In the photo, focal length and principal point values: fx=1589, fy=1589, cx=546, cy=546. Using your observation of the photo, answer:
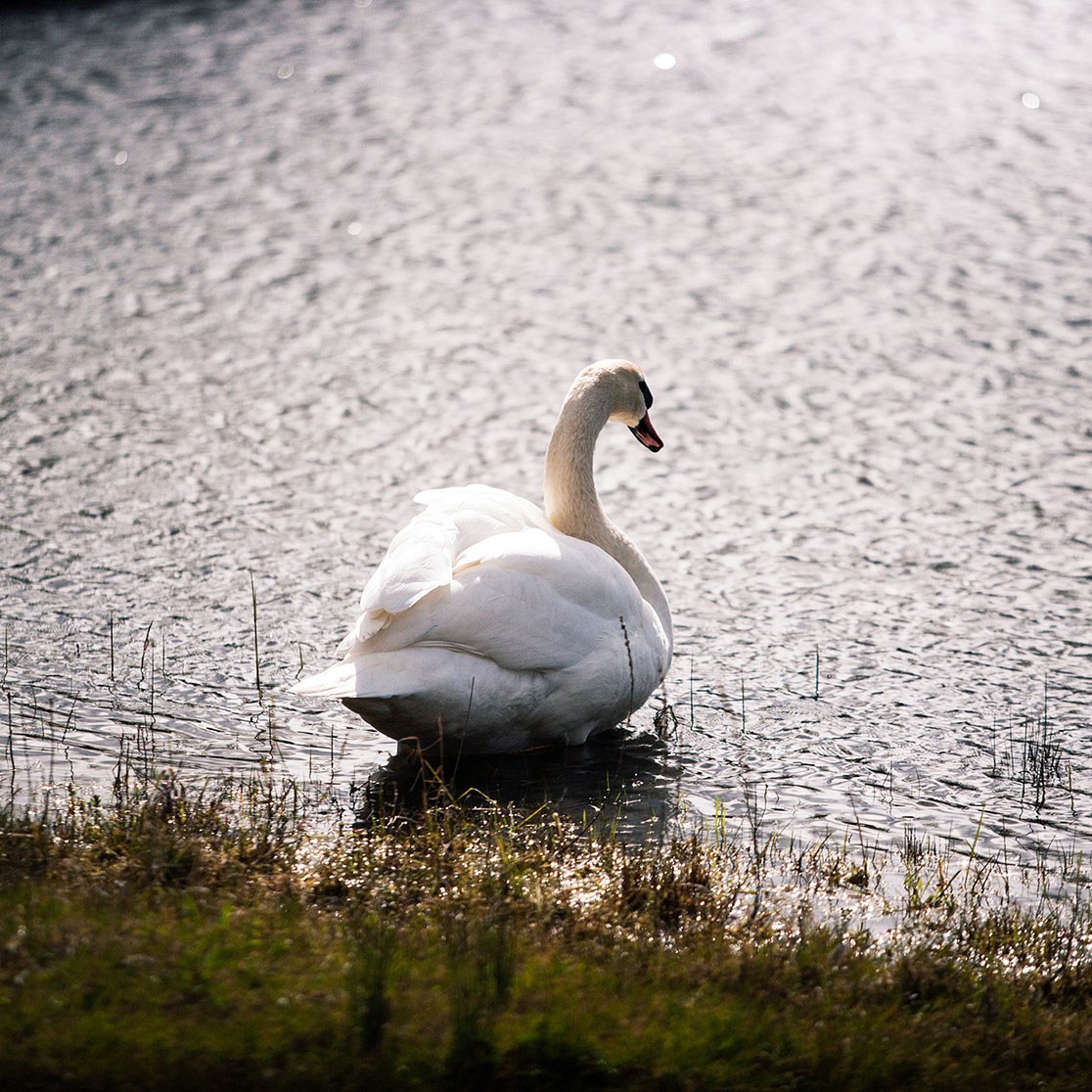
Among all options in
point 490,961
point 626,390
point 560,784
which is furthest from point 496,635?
point 490,961

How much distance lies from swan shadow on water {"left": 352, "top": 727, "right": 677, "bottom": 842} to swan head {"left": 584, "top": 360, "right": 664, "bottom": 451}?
1.69 m

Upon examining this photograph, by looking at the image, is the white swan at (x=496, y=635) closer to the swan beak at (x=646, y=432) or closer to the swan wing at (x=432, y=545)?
the swan wing at (x=432, y=545)

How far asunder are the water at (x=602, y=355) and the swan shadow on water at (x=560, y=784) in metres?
0.04

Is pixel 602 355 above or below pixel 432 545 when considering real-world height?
below

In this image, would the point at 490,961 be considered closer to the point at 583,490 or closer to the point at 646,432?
the point at 583,490

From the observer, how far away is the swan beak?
27.1ft

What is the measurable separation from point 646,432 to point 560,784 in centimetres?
222

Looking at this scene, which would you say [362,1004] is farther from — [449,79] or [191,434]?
[449,79]

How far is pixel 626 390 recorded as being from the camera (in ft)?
26.1

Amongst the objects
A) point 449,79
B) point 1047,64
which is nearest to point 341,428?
point 449,79

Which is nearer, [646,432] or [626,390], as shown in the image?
[626,390]

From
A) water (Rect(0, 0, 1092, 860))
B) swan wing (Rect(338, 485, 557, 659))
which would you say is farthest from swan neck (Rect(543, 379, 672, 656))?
water (Rect(0, 0, 1092, 860))

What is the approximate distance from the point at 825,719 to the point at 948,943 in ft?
7.29

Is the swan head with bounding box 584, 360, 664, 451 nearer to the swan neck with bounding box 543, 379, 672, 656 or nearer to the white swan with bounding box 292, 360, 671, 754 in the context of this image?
the swan neck with bounding box 543, 379, 672, 656
